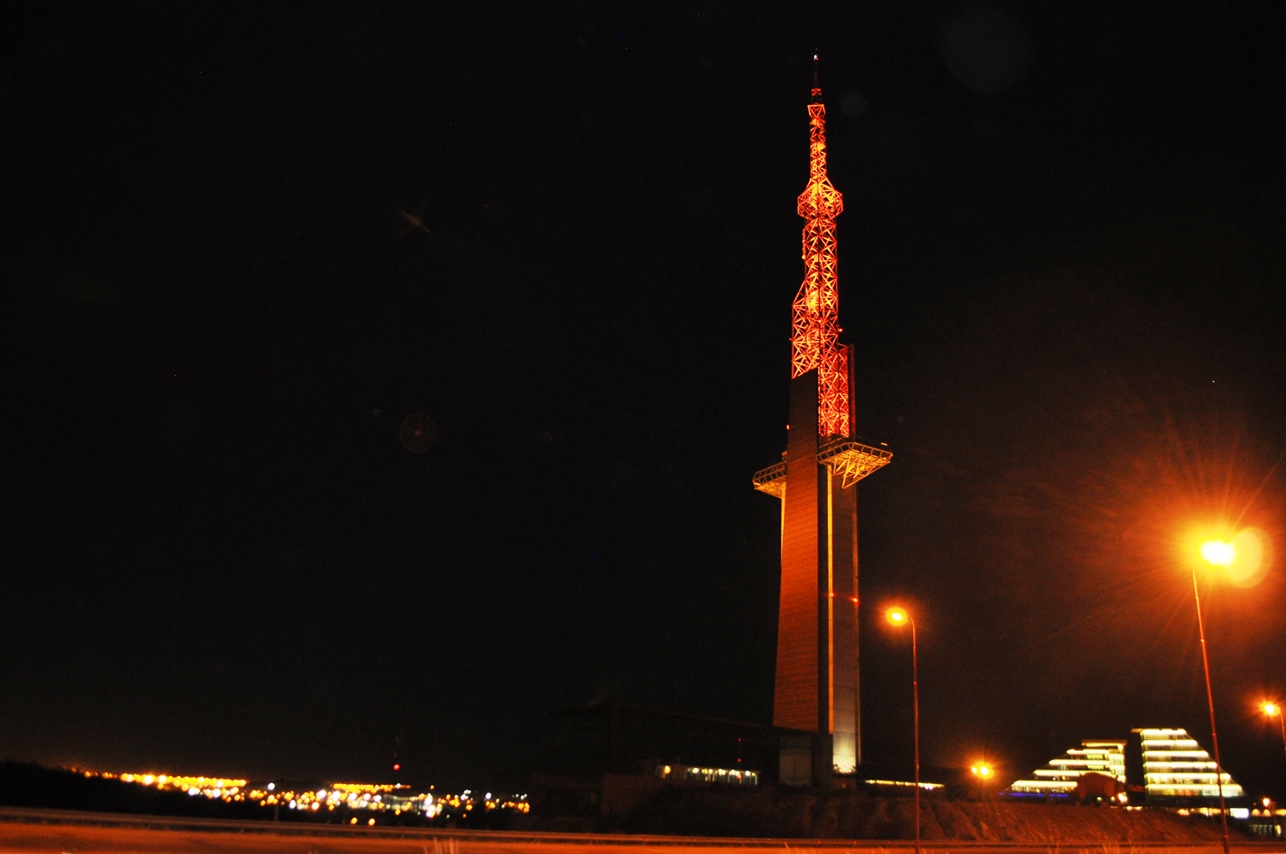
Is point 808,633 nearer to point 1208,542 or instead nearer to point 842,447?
point 842,447

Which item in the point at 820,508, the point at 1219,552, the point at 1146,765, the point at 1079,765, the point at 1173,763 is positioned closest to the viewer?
the point at 1219,552

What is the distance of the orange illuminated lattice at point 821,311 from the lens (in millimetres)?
94812

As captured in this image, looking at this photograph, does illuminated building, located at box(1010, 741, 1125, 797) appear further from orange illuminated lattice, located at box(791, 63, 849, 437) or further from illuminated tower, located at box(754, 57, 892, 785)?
orange illuminated lattice, located at box(791, 63, 849, 437)

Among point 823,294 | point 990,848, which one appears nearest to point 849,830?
point 990,848

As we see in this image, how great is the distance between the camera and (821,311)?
313ft

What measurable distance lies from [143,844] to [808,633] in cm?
6721

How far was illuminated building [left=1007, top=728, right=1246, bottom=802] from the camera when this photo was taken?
127 metres

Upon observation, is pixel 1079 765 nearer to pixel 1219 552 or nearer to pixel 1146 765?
pixel 1146 765

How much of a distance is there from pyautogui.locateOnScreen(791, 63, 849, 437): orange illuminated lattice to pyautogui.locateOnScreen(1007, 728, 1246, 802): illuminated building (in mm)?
66910

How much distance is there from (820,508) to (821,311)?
20.9m

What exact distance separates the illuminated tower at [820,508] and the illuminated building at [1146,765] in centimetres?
5803

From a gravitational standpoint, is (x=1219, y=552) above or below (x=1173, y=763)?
below

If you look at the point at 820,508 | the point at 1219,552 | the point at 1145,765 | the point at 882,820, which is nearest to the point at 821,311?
the point at 820,508

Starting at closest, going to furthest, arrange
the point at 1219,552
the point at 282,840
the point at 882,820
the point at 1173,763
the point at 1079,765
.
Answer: the point at 1219,552 → the point at 282,840 → the point at 882,820 → the point at 1079,765 → the point at 1173,763
